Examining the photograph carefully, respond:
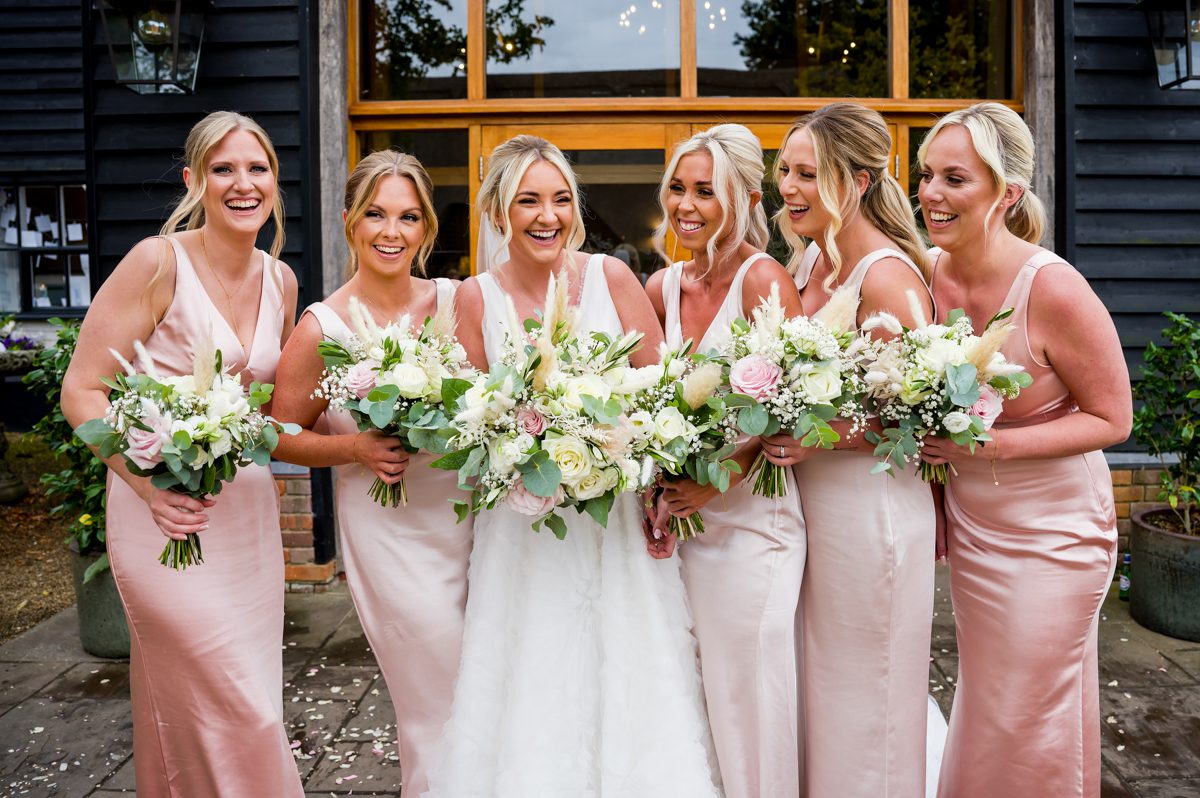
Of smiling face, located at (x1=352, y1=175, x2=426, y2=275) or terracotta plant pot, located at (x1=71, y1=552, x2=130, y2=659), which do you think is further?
terracotta plant pot, located at (x1=71, y1=552, x2=130, y2=659)

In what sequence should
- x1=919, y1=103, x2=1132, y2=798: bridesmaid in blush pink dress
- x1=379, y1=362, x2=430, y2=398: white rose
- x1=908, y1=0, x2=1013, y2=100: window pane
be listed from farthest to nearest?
x1=908, y1=0, x2=1013, y2=100: window pane
x1=919, y1=103, x2=1132, y2=798: bridesmaid in blush pink dress
x1=379, y1=362, x2=430, y2=398: white rose

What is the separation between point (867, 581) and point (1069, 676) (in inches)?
24.9

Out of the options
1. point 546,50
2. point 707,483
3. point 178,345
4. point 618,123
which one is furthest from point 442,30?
point 707,483

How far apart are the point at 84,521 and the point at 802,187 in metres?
3.78

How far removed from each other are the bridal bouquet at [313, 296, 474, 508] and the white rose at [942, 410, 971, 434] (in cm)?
124

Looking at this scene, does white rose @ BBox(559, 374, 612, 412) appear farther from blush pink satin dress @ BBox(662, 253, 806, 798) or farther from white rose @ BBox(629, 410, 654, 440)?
blush pink satin dress @ BBox(662, 253, 806, 798)

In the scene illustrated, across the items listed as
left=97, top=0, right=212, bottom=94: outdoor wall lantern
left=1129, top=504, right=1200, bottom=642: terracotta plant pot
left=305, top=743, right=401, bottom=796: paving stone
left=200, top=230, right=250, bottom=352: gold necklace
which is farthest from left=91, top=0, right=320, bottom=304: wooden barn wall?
left=1129, top=504, right=1200, bottom=642: terracotta plant pot

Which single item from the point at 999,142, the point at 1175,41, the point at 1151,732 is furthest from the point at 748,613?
the point at 1175,41

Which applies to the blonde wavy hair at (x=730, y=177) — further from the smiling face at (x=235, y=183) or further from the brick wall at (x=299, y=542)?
the brick wall at (x=299, y=542)

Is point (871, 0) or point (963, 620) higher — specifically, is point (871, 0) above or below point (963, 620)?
above

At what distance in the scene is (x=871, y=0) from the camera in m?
5.69

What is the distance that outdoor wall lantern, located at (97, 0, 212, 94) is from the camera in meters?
5.00

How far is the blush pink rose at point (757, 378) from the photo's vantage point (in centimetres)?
236

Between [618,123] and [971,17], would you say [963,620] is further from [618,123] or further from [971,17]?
[971,17]
